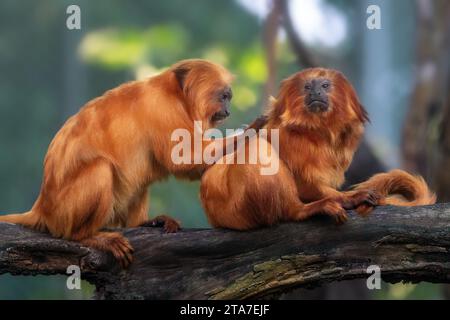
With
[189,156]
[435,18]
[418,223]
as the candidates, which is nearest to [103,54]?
[435,18]

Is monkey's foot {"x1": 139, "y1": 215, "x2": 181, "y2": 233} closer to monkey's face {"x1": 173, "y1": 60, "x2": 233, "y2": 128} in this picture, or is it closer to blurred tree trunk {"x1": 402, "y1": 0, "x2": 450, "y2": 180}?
monkey's face {"x1": 173, "y1": 60, "x2": 233, "y2": 128}

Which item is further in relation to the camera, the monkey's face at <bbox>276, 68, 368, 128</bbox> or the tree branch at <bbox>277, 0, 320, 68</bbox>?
the tree branch at <bbox>277, 0, 320, 68</bbox>

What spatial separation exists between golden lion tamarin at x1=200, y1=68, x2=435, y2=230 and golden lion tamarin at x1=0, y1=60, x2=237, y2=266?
1.24 ft

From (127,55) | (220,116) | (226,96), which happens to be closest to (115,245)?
(220,116)

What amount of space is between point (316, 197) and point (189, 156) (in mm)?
823

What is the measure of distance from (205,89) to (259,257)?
118 cm

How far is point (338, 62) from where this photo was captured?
54.7ft

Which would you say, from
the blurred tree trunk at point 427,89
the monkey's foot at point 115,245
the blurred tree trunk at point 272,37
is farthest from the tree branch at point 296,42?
the monkey's foot at point 115,245

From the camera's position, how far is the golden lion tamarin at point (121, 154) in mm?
4594

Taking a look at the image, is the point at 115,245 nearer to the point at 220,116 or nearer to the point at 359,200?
the point at 220,116

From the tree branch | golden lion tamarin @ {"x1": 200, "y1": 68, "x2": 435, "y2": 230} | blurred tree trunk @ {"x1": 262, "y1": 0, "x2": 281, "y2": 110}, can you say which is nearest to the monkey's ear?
golden lion tamarin @ {"x1": 200, "y1": 68, "x2": 435, "y2": 230}

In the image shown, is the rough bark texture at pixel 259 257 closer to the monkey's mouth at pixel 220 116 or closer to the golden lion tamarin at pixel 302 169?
the golden lion tamarin at pixel 302 169

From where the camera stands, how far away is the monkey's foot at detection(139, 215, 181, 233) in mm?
4684

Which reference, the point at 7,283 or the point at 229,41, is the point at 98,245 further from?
the point at 229,41
